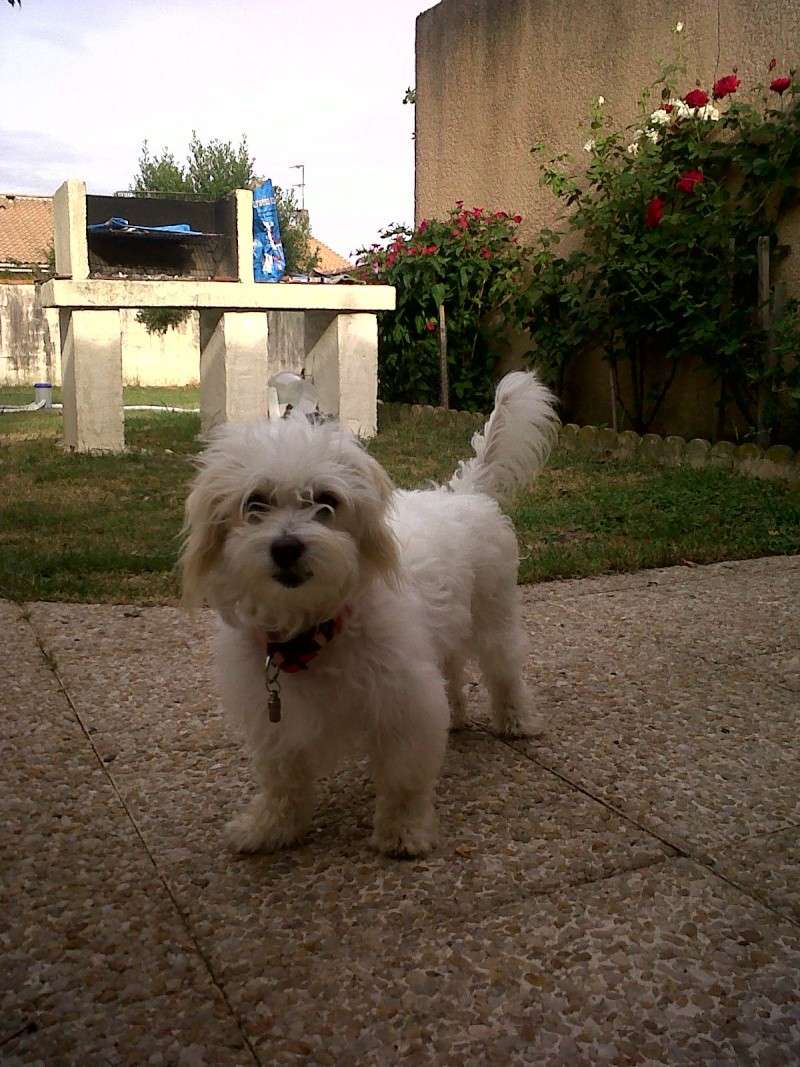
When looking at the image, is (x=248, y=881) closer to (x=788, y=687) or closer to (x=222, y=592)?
(x=222, y=592)

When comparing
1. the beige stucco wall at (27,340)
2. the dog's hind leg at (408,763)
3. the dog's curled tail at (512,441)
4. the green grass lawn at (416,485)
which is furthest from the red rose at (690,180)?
the beige stucco wall at (27,340)

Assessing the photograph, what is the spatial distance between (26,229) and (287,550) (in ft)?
149

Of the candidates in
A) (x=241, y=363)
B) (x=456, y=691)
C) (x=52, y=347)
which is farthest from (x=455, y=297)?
(x=52, y=347)

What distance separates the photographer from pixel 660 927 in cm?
257

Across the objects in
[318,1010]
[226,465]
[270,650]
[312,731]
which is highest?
[226,465]

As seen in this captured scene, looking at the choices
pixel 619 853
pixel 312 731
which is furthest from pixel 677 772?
pixel 312 731

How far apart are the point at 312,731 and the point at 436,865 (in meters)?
0.52

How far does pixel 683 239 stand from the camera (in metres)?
8.95

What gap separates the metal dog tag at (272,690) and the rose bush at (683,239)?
610 centimetres

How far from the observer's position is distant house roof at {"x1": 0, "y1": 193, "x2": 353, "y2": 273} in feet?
136

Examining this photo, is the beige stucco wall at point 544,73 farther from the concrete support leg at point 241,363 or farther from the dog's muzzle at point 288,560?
the dog's muzzle at point 288,560

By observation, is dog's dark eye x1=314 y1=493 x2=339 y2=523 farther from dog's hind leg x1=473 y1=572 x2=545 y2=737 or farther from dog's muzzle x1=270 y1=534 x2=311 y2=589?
dog's hind leg x1=473 y1=572 x2=545 y2=737

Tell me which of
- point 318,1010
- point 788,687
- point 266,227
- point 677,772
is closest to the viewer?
point 318,1010

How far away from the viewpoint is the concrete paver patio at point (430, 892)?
2207mm
